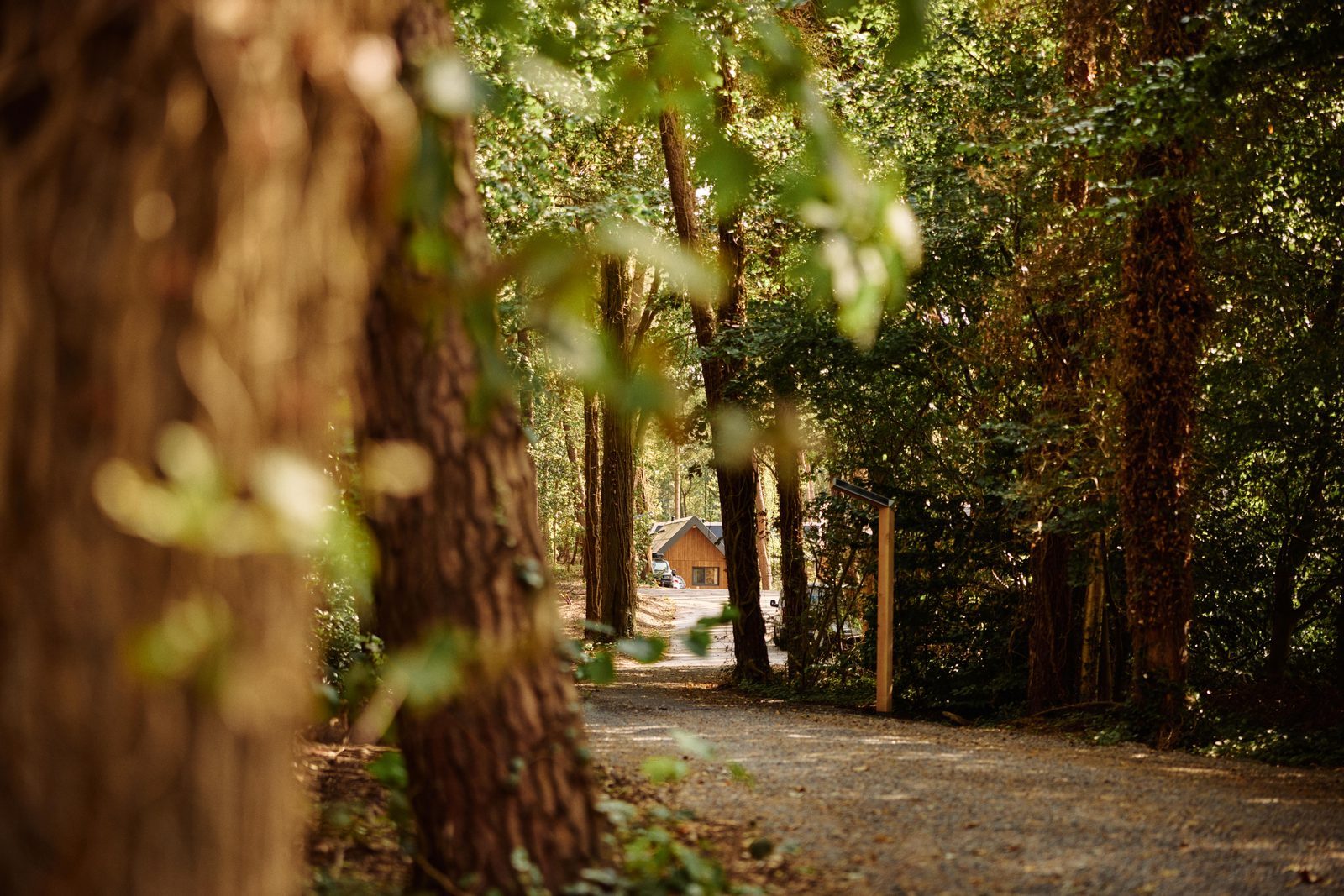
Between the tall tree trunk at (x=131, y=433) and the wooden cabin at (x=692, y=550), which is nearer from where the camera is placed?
A: the tall tree trunk at (x=131, y=433)

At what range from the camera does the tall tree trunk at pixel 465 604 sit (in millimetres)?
3527

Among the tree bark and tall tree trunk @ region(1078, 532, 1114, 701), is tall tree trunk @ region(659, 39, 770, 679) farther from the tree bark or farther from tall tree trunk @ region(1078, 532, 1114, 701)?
tall tree trunk @ region(1078, 532, 1114, 701)

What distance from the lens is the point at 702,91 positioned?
2.54 metres

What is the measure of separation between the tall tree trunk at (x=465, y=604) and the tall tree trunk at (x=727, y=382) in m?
12.8

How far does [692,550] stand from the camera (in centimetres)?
7944

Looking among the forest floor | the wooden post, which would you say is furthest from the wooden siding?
the forest floor

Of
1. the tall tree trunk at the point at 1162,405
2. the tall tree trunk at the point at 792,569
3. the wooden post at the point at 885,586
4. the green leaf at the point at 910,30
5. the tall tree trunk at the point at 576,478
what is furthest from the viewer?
the tall tree trunk at the point at 576,478

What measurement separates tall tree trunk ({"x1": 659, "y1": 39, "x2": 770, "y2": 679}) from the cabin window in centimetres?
6127

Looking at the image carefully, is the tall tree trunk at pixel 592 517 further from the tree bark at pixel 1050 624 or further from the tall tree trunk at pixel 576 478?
the tree bark at pixel 1050 624

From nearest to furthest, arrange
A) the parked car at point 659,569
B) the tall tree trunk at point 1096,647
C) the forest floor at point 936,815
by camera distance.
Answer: the forest floor at point 936,815 < the tall tree trunk at point 1096,647 < the parked car at point 659,569

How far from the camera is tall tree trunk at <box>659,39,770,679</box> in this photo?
17.0 m

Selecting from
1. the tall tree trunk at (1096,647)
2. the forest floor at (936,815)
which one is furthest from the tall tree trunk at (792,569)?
the forest floor at (936,815)

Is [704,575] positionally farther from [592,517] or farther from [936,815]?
[936,815]

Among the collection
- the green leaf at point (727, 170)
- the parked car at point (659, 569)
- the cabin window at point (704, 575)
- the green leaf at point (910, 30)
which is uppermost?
the green leaf at point (910, 30)
